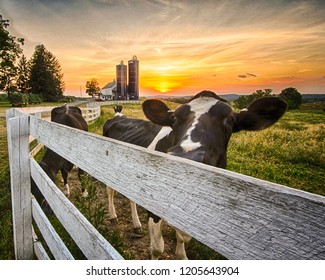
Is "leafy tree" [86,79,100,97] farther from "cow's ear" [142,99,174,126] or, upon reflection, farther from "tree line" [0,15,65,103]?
"cow's ear" [142,99,174,126]

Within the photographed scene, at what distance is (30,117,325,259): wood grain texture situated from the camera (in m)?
0.52

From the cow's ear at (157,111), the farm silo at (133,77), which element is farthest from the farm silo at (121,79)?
the cow's ear at (157,111)

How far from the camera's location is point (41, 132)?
2021 mm

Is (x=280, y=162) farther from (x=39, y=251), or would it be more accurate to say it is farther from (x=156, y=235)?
(x=39, y=251)

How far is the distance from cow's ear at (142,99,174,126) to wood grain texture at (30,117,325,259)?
1756mm

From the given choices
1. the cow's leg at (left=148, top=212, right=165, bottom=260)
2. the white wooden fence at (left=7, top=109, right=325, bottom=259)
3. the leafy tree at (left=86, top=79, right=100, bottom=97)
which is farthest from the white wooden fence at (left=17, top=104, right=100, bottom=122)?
the leafy tree at (left=86, top=79, right=100, bottom=97)

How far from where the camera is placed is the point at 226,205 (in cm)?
64

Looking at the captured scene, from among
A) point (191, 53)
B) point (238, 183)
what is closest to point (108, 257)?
point (238, 183)

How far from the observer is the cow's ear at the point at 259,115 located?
2266mm

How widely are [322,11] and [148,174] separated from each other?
8218mm

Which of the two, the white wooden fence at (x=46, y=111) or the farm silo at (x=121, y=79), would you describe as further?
the farm silo at (x=121, y=79)

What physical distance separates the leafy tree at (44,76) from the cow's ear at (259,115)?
198ft

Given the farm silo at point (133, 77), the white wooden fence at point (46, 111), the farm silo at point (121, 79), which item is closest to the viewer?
the white wooden fence at point (46, 111)

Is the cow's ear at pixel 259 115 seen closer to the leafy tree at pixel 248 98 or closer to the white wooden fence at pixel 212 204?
the white wooden fence at pixel 212 204
